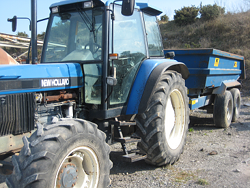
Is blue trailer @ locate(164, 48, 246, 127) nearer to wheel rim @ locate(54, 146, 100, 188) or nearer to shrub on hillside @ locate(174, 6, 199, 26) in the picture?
wheel rim @ locate(54, 146, 100, 188)

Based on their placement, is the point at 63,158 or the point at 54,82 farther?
the point at 54,82

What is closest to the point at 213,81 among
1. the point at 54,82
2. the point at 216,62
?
the point at 216,62

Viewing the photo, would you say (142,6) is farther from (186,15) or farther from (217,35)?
(186,15)

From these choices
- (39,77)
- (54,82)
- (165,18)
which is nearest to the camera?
(39,77)

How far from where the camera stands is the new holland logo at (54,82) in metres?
2.93

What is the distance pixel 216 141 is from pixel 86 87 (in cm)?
337

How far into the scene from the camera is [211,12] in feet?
66.8

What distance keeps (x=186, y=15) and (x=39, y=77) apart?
68.1ft

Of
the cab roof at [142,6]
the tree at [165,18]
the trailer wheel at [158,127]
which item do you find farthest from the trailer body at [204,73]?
the tree at [165,18]

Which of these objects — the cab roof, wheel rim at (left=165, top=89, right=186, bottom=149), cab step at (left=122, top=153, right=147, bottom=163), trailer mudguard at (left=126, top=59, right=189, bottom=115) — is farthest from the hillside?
cab step at (left=122, top=153, right=147, bottom=163)

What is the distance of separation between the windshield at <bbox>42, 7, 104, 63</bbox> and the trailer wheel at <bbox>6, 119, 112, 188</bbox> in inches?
45.0

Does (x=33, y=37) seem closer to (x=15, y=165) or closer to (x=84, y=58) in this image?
(x=84, y=58)

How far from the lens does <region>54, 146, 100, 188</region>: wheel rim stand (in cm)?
253

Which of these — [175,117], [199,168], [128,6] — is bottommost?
[199,168]
